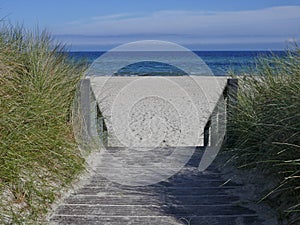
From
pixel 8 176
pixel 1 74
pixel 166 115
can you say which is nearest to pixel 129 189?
pixel 8 176

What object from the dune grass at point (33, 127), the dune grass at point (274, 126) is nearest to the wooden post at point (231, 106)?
the dune grass at point (274, 126)

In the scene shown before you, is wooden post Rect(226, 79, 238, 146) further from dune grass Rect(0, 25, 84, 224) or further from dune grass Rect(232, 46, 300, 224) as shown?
dune grass Rect(0, 25, 84, 224)

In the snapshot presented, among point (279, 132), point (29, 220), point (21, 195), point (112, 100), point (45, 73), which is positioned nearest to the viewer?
point (29, 220)

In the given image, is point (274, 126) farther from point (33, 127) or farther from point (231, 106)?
point (33, 127)

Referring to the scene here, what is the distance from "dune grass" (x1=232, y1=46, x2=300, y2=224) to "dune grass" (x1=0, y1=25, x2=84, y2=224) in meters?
1.64

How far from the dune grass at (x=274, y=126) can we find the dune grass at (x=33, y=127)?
1636 millimetres

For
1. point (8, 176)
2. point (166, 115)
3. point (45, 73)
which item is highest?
point (45, 73)

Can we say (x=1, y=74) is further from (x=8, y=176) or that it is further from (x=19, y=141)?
(x=8, y=176)

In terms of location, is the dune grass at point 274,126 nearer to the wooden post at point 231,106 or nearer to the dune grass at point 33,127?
the wooden post at point 231,106

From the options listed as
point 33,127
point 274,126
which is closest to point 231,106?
point 274,126

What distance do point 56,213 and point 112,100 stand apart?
28.9ft

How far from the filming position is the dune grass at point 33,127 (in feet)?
9.93

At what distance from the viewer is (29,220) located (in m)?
2.87

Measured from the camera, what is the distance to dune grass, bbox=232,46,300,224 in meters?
3.06
